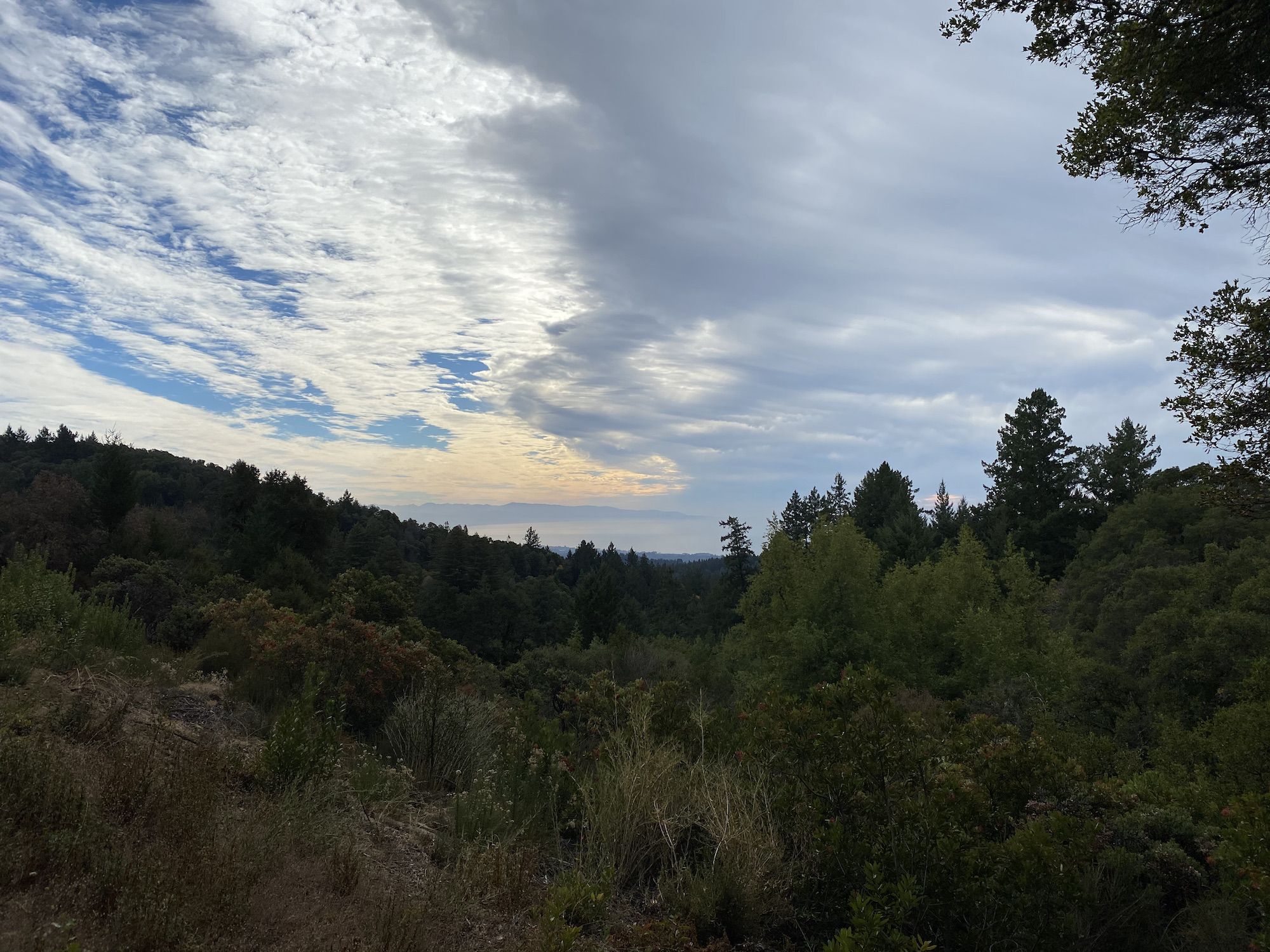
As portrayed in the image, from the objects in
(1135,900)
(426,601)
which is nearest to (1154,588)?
(1135,900)

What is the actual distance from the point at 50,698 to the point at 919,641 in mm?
24317

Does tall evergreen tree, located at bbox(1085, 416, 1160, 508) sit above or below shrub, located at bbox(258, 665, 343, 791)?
above

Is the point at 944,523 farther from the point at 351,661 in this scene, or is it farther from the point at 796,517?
the point at 351,661

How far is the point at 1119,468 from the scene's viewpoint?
4366 cm

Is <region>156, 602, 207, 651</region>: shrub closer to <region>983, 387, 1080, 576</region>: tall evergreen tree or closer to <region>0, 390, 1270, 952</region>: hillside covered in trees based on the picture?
<region>0, 390, 1270, 952</region>: hillside covered in trees

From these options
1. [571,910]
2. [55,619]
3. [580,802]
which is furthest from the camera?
[55,619]

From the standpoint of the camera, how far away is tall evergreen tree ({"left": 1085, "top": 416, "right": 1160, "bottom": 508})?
4294cm

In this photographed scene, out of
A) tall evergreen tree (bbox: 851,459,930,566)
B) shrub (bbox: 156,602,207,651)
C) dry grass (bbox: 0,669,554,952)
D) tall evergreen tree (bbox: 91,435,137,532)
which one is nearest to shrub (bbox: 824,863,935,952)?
dry grass (bbox: 0,669,554,952)

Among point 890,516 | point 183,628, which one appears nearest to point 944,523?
point 890,516

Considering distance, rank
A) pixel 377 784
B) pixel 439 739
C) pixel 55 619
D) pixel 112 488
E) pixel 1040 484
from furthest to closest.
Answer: pixel 1040 484, pixel 112 488, pixel 55 619, pixel 439 739, pixel 377 784

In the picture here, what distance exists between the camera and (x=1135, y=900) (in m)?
4.07

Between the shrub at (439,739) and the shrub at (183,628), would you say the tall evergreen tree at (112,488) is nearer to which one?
the shrub at (183,628)

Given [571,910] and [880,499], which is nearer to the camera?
[571,910]

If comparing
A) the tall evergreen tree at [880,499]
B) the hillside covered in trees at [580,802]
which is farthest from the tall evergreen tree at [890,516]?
the hillside covered in trees at [580,802]
